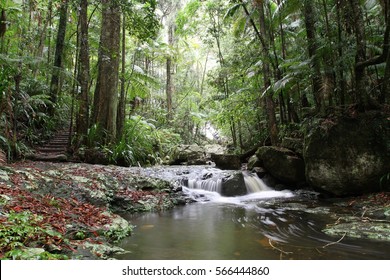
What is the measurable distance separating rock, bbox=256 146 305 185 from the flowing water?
664mm

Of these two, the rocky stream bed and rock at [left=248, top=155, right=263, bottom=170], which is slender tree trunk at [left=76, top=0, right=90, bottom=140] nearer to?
the rocky stream bed

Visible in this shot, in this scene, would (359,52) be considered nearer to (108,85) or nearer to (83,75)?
(83,75)

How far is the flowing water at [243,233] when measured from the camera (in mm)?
3447

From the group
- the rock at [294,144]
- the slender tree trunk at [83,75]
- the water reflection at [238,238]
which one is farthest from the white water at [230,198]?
the slender tree trunk at [83,75]

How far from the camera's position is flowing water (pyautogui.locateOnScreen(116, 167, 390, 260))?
345 cm

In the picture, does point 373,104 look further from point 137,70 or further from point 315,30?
point 137,70

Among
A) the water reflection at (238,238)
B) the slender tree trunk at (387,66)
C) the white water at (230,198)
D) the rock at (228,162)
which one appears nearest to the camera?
the water reflection at (238,238)

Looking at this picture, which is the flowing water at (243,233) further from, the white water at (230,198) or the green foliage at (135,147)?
the green foliage at (135,147)

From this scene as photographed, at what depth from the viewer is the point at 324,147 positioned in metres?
6.95

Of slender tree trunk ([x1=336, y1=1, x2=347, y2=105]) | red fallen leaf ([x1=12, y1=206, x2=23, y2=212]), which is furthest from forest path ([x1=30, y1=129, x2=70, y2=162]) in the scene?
slender tree trunk ([x1=336, y1=1, x2=347, y2=105])

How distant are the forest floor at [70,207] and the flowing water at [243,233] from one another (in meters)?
0.38

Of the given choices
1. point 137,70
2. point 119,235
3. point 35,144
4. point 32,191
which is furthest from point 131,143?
point 119,235

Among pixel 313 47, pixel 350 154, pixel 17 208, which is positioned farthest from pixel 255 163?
pixel 17 208

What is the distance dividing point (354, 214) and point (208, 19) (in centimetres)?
1503
